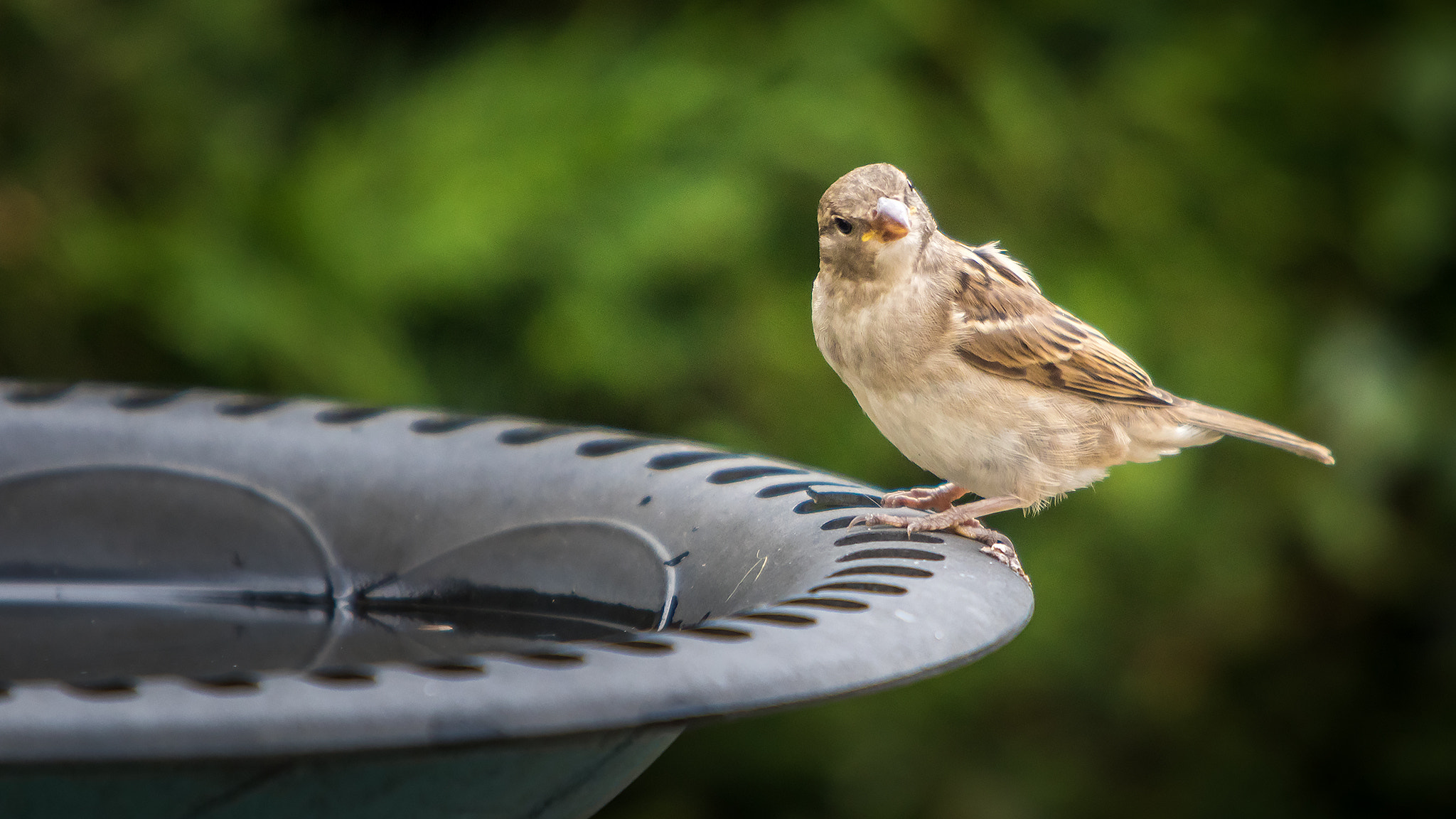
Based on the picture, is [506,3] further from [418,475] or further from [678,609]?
[678,609]

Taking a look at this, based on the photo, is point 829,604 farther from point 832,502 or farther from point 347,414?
point 347,414

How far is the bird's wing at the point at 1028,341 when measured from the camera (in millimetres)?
2539

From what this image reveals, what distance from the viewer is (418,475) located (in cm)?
224

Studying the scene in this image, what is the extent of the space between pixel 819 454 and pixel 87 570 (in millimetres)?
1998

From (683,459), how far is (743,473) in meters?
0.10

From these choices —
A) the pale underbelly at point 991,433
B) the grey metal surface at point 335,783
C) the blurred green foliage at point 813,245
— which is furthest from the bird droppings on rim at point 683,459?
the blurred green foliage at point 813,245

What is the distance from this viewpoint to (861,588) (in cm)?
161

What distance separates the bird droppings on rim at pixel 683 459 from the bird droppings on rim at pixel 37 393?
0.94 m

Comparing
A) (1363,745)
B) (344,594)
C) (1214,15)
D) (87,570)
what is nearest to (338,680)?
→ (344,594)

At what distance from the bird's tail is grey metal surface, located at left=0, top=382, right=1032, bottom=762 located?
882mm

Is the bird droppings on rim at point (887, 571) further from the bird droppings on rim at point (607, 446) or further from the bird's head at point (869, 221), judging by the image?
the bird's head at point (869, 221)

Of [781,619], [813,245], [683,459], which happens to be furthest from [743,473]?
[813,245]

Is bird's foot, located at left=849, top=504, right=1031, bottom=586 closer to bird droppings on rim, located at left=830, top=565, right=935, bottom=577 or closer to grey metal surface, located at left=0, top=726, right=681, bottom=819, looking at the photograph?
bird droppings on rim, located at left=830, top=565, right=935, bottom=577

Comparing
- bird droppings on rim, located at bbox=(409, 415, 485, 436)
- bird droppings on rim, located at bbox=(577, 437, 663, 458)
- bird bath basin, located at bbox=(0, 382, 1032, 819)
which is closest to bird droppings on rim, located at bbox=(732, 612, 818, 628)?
bird bath basin, located at bbox=(0, 382, 1032, 819)
